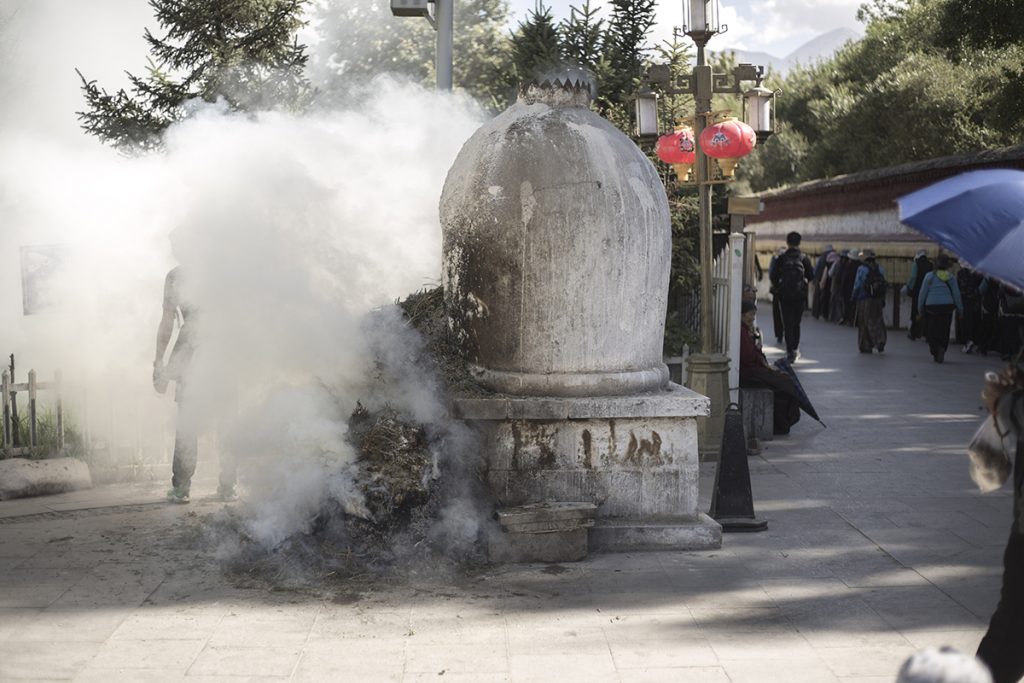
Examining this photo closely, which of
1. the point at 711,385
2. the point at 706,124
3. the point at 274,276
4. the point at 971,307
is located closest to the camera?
the point at 274,276

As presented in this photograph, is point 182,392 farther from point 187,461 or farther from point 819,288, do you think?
point 819,288

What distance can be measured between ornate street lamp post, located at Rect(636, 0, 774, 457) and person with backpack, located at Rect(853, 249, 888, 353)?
25.1ft

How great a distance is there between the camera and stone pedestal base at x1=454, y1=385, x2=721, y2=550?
6.59m

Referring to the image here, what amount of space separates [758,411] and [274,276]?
16.9 feet

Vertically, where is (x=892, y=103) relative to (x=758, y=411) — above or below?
above

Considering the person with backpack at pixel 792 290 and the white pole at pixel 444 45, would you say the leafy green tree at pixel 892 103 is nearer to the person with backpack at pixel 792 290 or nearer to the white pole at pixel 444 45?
the person with backpack at pixel 792 290

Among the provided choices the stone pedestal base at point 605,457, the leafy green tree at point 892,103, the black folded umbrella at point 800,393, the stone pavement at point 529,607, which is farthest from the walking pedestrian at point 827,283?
the stone pedestal base at point 605,457

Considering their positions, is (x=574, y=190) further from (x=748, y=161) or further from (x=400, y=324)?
(x=748, y=161)

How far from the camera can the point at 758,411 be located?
35.7 feet

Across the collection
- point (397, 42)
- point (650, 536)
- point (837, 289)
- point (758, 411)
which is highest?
point (397, 42)

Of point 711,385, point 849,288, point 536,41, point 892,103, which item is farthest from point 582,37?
point 892,103

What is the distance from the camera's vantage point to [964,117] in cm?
3628

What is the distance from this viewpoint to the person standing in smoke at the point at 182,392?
25.5 ft

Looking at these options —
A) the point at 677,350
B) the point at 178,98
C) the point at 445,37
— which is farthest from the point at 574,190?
the point at 178,98
